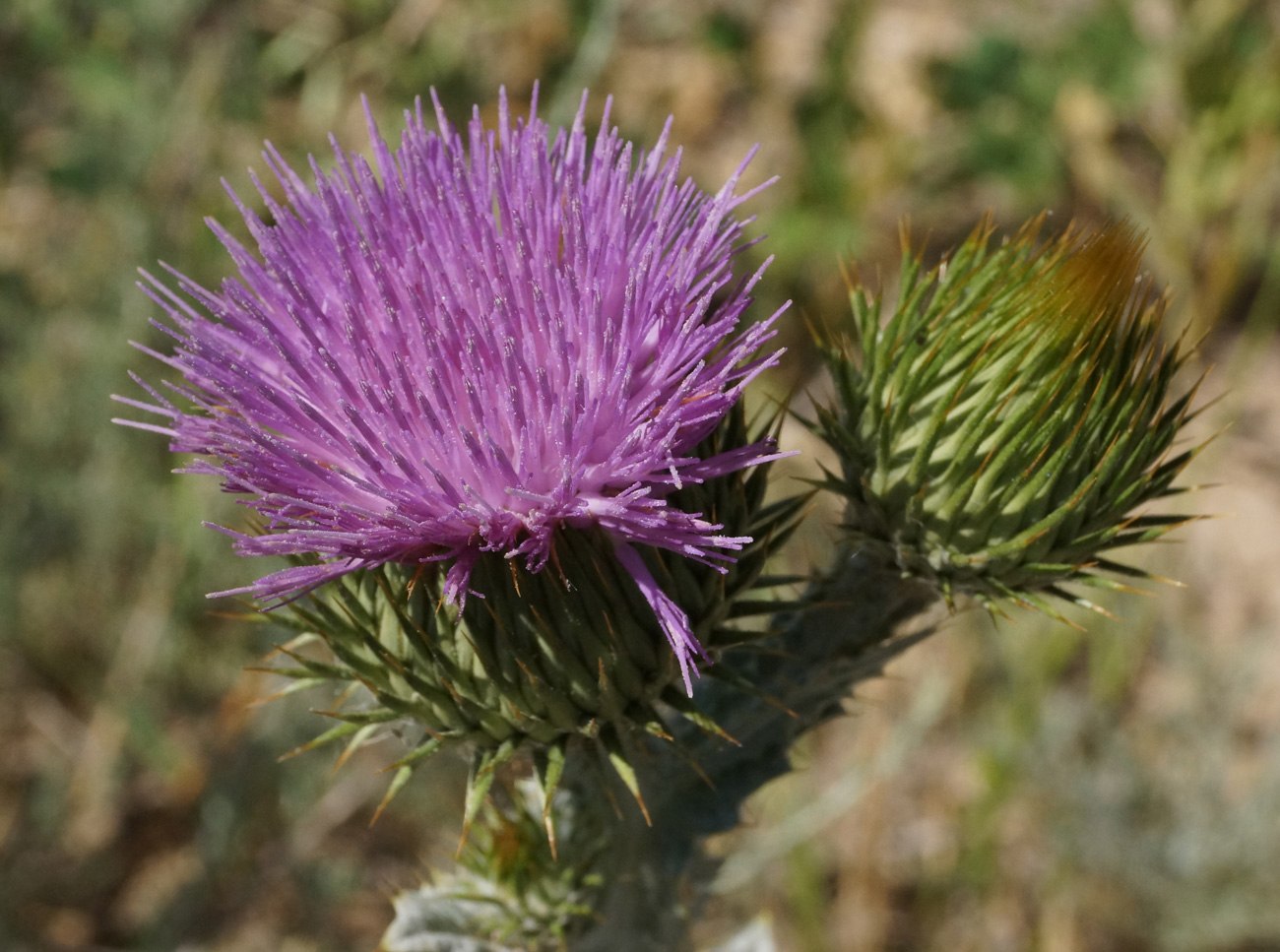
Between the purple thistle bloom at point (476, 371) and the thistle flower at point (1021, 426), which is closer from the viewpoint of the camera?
the purple thistle bloom at point (476, 371)

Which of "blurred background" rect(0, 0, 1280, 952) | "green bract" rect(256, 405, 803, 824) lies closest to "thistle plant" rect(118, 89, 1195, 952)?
"green bract" rect(256, 405, 803, 824)

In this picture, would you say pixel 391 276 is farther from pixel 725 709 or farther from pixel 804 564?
pixel 804 564

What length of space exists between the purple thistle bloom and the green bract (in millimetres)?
64

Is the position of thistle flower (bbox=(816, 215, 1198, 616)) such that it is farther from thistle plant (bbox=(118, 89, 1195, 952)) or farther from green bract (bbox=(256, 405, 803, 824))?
green bract (bbox=(256, 405, 803, 824))

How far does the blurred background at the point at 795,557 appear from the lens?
4914 millimetres

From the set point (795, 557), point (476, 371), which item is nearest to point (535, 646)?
point (476, 371)

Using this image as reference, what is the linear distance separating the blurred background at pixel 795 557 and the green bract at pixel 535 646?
151cm

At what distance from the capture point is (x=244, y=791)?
491 cm

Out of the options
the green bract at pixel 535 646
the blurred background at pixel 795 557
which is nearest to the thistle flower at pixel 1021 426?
the green bract at pixel 535 646

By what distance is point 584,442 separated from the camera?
226 centimetres

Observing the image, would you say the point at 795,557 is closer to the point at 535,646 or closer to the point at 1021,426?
the point at 1021,426

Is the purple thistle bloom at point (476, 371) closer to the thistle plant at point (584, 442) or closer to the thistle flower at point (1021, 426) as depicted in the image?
the thistle plant at point (584, 442)

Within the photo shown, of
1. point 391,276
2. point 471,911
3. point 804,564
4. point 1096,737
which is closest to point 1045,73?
point 804,564

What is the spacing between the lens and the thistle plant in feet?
7.44
